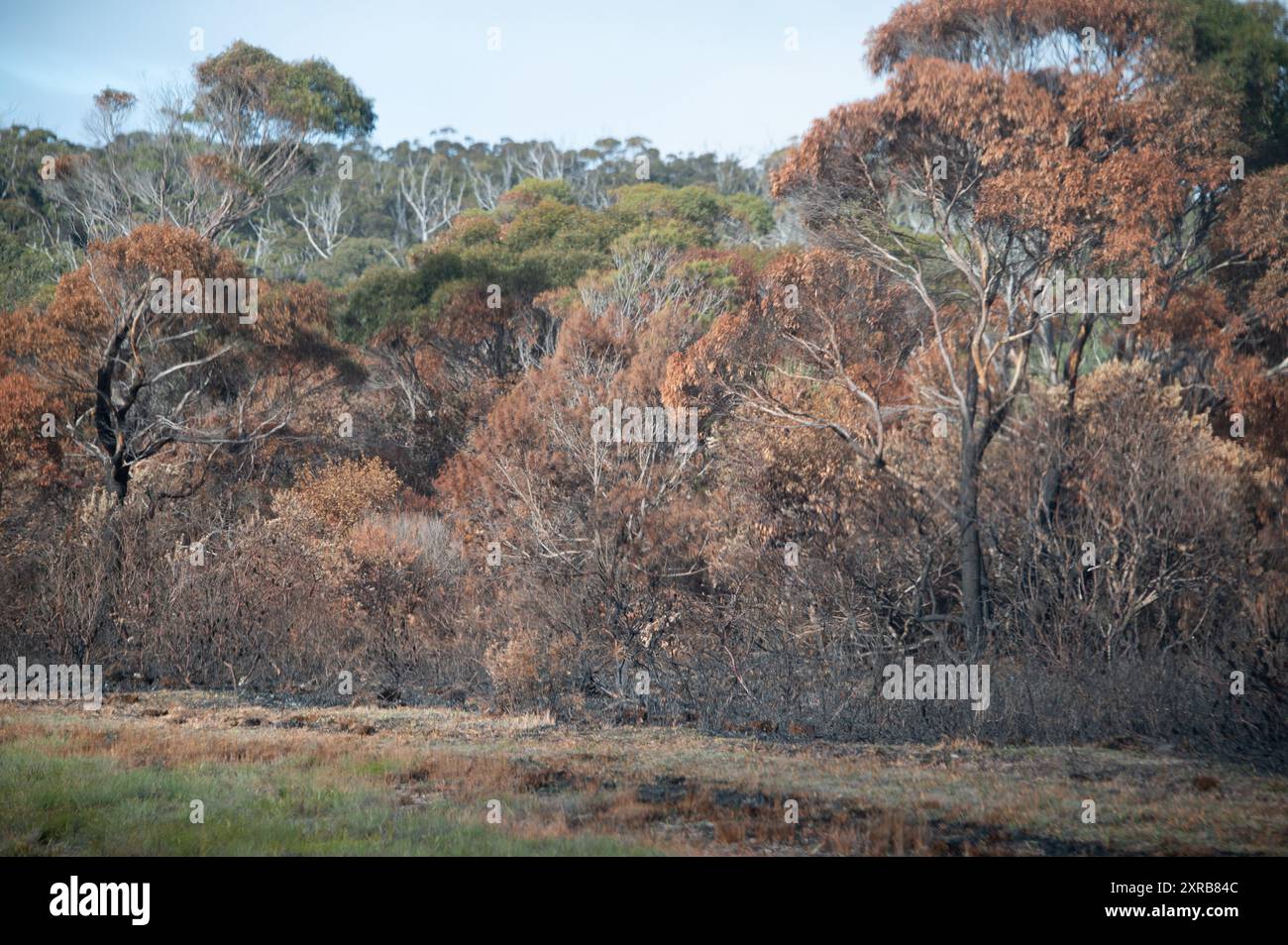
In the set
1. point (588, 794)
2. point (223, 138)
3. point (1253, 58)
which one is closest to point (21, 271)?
point (223, 138)

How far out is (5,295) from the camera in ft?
111

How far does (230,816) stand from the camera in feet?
26.1

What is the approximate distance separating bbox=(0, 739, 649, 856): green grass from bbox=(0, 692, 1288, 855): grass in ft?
0.06

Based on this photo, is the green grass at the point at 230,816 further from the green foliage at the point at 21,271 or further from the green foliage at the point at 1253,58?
the green foliage at the point at 21,271

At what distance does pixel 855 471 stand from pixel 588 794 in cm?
1011

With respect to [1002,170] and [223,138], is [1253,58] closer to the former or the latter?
[1002,170]

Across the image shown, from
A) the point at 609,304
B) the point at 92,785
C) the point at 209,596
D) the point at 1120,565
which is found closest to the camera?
the point at 92,785

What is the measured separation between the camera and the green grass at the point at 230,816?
7.24 metres

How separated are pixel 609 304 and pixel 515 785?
20.2m

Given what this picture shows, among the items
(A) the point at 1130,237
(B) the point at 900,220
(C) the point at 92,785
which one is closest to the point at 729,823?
(C) the point at 92,785

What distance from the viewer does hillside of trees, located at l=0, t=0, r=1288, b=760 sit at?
47.3 ft

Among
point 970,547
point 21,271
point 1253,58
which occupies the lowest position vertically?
point 970,547
